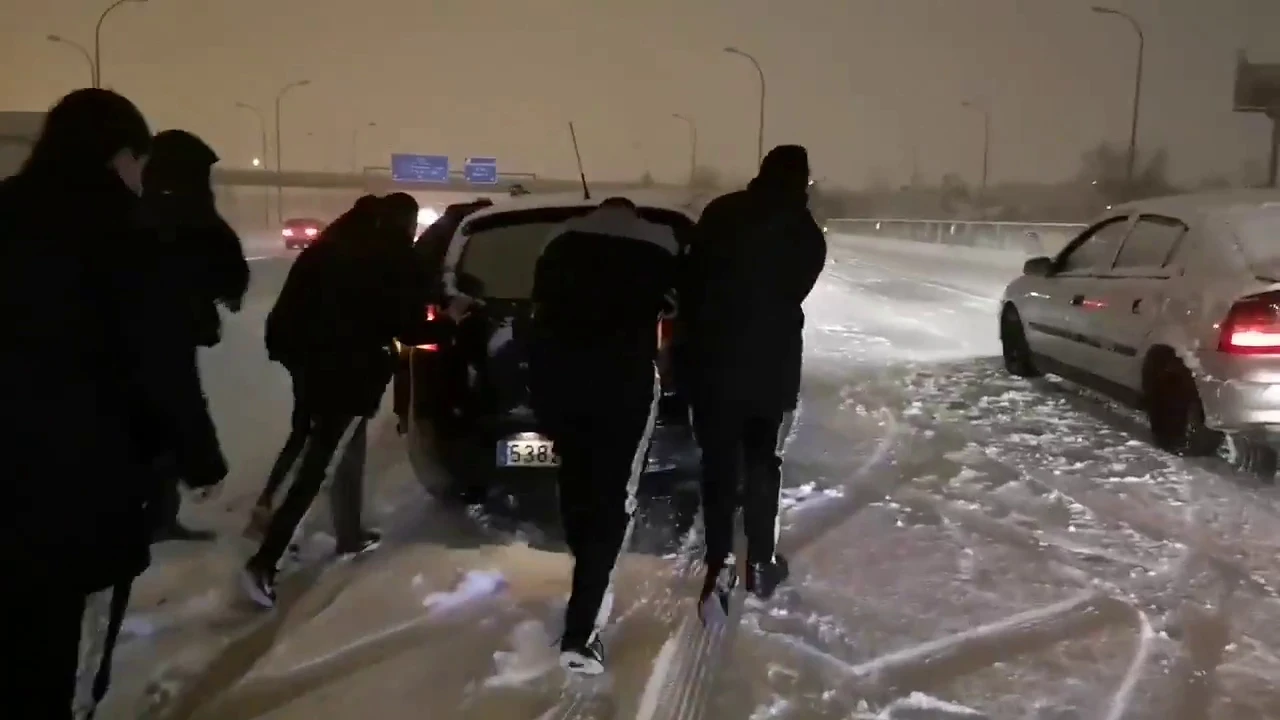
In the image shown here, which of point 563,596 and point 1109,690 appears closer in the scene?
point 1109,690

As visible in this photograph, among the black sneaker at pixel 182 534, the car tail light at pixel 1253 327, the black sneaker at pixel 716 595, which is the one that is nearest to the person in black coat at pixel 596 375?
the black sneaker at pixel 716 595

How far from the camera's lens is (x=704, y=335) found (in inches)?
177

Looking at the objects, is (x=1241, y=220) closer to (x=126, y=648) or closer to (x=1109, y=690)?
(x=1109, y=690)

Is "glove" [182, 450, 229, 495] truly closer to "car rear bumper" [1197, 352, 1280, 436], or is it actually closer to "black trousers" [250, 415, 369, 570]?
"black trousers" [250, 415, 369, 570]

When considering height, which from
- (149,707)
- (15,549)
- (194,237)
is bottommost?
(149,707)

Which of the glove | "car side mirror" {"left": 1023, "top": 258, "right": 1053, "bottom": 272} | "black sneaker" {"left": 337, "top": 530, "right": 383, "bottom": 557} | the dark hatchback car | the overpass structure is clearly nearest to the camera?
the glove

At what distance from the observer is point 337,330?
4.56 metres

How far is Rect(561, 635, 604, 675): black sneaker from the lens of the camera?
3.90 metres

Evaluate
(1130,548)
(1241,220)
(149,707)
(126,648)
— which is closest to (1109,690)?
(1130,548)

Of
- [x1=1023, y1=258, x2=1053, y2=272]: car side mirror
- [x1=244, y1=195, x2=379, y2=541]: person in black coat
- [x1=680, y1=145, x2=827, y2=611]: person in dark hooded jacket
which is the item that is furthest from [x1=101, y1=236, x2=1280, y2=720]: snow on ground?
[x1=1023, y1=258, x2=1053, y2=272]: car side mirror

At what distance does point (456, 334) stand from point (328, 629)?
5.20ft

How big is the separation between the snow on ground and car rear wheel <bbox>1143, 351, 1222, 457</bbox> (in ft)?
0.54

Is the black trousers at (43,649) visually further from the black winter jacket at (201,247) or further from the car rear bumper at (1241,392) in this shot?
the car rear bumper at (1241,392)

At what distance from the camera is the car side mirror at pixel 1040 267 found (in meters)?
9.62
